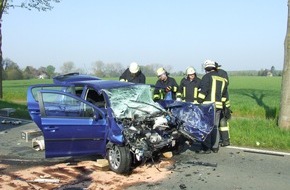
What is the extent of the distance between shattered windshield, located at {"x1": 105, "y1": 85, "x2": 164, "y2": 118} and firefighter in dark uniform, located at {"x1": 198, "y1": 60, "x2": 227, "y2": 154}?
126 cm

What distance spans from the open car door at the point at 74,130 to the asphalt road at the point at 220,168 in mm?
844

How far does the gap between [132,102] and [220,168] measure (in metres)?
1.97

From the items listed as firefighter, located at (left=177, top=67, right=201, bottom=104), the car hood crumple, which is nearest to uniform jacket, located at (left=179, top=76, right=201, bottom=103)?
firefighter, located at (left=177, top=67, right=201, bottom=104)

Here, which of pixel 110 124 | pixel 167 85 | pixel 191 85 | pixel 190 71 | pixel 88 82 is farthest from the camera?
pixel 167 85


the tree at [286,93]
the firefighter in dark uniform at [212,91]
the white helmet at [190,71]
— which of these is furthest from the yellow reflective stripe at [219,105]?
Answer: the tree at [286,93]

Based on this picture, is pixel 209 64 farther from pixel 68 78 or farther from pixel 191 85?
pixel 68 78

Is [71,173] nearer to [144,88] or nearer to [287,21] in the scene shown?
[144,88]

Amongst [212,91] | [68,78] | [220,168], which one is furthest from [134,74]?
[220,168]

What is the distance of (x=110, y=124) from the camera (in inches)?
262

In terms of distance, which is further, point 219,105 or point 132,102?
point 219,105

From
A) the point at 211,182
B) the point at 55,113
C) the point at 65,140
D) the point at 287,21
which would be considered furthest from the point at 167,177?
the point at 287,21

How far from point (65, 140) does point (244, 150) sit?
3779 millimetres

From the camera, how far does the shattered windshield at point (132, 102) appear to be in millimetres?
7040

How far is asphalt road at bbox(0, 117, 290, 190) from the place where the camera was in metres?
5.84
